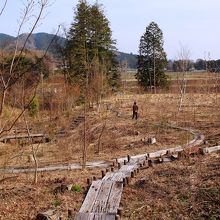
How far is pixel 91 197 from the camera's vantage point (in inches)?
363

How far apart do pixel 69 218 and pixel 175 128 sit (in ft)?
46.5

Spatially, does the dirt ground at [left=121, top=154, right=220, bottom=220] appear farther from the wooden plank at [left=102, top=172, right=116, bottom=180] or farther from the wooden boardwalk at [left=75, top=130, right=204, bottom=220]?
the wooden plank at [left=102, top=172, right=116, bottom=180]

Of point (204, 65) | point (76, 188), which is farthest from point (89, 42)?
point (76, 188)

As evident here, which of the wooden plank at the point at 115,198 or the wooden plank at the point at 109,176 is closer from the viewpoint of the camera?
the wooden plank at the point at 115,198

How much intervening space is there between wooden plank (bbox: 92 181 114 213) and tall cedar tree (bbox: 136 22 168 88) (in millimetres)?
31352

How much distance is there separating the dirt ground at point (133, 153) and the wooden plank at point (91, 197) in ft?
0.67

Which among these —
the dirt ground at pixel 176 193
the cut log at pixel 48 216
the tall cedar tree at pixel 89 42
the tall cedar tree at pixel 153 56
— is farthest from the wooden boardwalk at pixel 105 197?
the tall cedar tree at pixel 153 56

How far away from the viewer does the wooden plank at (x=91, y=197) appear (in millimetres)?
8485

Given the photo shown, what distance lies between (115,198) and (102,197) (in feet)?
1.01

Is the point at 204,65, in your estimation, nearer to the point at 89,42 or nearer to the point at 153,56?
the point at 153,56

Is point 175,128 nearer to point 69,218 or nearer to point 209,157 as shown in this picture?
point 209,157

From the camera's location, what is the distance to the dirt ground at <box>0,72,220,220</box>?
27.9 ft

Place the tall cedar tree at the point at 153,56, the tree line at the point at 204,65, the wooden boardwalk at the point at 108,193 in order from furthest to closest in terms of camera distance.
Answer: the tall cedar tree at the point at 153,56
the tree line at the point at 204,65
the wooden boardwalk at the point at 108,193

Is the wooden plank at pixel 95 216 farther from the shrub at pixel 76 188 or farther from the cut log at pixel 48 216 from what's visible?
the shrub at pixel 76 188
